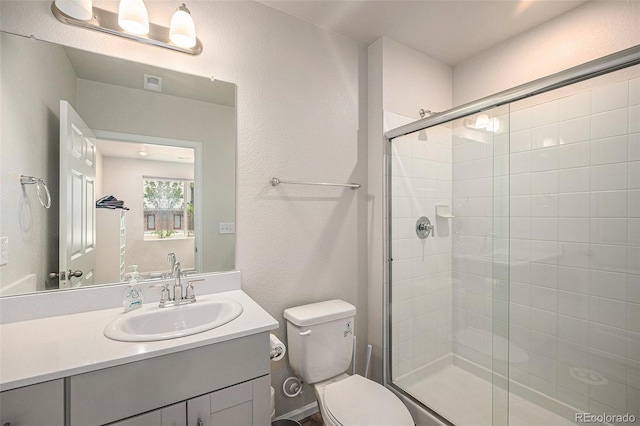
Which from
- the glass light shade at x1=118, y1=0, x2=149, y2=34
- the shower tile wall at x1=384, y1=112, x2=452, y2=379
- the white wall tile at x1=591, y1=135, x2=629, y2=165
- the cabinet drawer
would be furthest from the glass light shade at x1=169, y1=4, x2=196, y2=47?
the white wall tile at x1=591, y1=135, x2=629, y2=165

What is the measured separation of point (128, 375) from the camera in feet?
2.96

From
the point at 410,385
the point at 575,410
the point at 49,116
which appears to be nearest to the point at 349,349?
the point at 410,385

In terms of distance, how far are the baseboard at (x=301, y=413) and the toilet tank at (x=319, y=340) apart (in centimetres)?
36

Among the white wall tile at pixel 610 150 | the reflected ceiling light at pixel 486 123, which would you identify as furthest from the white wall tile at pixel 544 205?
the reflected ceiling light at pixel 486 123

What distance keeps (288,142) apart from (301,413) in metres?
1.67

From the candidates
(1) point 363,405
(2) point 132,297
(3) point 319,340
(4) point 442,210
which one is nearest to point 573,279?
(4) point 442,210

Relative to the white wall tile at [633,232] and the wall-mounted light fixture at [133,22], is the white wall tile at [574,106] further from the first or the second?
the wall-mounted light fixture at [133,22]

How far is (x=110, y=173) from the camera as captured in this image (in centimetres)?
134

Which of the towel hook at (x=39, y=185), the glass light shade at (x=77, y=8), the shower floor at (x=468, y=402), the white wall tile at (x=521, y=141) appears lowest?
the shower floor at (x=468, y=402)

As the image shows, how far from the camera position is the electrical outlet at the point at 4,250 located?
109 centimetres

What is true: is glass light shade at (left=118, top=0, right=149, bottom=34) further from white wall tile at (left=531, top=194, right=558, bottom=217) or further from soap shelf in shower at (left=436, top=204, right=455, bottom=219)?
white wall tile at (left=531, top=194, right=558, bottom=217)

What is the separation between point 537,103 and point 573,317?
1.26 metres

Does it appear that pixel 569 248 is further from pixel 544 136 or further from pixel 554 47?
pixel 554 47

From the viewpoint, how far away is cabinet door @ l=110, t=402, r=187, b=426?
91 cm
